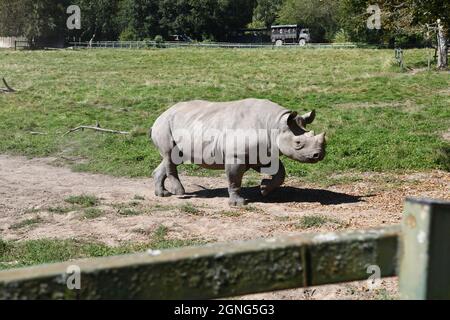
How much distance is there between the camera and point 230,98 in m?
23.0

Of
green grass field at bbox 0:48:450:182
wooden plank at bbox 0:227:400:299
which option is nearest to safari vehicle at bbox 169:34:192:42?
green grass field at bbox 0:48:450:182

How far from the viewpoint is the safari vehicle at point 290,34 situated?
3135 inches

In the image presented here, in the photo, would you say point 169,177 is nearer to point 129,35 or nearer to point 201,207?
point 201,207

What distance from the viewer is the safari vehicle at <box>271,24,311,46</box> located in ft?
261

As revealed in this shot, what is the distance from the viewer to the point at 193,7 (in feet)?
267

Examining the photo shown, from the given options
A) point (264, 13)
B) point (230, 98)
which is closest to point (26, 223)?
point (230, 98)

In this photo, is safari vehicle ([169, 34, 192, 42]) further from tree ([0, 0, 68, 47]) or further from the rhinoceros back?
the rhinoceros back

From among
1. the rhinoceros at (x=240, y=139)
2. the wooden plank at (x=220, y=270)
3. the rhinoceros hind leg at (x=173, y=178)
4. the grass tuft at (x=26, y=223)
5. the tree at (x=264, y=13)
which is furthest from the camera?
the tree at (x=264, y=13)

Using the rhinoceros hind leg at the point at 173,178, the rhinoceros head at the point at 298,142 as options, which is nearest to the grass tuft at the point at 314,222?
the rhinoceros head at the point at 298,142

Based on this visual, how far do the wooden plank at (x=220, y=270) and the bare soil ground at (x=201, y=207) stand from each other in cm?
348

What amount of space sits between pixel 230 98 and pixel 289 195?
12696 mm

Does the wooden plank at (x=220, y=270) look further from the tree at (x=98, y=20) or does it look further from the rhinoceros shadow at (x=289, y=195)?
the tree at (x=98, y=20)

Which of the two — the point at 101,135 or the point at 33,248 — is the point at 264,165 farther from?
the point at 101,135

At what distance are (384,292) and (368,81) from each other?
2234cm
